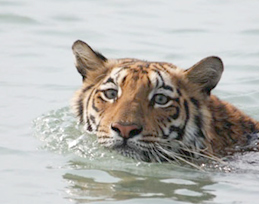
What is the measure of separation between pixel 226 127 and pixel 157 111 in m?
0.73

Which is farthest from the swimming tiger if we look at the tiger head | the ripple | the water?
the ripple

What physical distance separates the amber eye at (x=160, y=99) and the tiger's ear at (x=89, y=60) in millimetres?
705

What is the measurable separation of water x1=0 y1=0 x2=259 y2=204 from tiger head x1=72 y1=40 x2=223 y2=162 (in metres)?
0.24

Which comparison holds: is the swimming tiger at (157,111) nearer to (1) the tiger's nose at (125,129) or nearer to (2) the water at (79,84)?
(1) the tiger's nose at (125,129)

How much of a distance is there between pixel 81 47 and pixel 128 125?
1.36 metres

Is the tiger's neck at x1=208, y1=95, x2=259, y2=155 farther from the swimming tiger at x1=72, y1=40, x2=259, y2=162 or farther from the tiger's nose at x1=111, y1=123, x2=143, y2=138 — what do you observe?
the tiger's nose at x1=111, y1=123, x2=143, y2=138

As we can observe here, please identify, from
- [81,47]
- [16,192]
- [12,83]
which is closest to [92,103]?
[81,47]

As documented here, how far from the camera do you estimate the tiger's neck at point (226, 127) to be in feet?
30.1

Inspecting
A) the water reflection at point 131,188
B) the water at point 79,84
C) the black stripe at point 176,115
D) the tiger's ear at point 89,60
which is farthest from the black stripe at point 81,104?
the black stripe at point 176,115

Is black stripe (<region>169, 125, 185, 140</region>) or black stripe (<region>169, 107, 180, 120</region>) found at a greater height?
black stripe (<region>169, 107, 180, 120</region>)

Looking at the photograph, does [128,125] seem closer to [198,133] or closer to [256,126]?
[198,133]

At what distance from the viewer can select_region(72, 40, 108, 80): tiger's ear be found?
9.52 metres

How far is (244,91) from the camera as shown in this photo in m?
12.8

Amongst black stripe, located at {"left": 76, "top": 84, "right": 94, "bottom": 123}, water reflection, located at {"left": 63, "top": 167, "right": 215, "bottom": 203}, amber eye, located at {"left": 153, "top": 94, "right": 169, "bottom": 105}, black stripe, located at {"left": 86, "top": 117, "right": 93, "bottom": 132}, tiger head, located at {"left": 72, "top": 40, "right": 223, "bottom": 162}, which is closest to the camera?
water reflection, located at {"left": 63, "top": 167, "right": 215, "bottom": 203}
